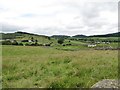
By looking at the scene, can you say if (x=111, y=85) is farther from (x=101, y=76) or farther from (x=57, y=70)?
(x=57, y=70)

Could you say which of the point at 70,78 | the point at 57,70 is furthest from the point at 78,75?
the point at 57,70

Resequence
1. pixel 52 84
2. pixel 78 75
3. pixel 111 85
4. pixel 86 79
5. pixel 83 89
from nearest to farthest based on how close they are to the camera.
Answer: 1. pixel 111 85
2. pixel 83 89
3. pixel 52 84
4. pixel 86 79
5. pixel 78 75

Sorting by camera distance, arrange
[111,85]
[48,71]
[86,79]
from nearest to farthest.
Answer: [111,85] → [86,79] → [48,71]

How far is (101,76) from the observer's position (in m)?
10.7

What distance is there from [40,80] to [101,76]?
2.93 meters

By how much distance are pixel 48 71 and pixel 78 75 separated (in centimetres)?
212

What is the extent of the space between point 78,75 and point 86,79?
3.29 ft

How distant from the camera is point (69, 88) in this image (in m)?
8.73

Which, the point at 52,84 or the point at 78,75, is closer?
the point at 52,84

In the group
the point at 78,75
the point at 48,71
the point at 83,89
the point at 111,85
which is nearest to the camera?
the point at 111,85

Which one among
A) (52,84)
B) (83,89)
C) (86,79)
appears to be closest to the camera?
(83,89)

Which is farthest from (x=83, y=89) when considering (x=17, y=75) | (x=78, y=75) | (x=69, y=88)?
(x=17, y=75)

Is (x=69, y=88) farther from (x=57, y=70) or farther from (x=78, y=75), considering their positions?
(x=57, y=70)

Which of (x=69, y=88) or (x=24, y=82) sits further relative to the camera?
(x=24, y=82)
